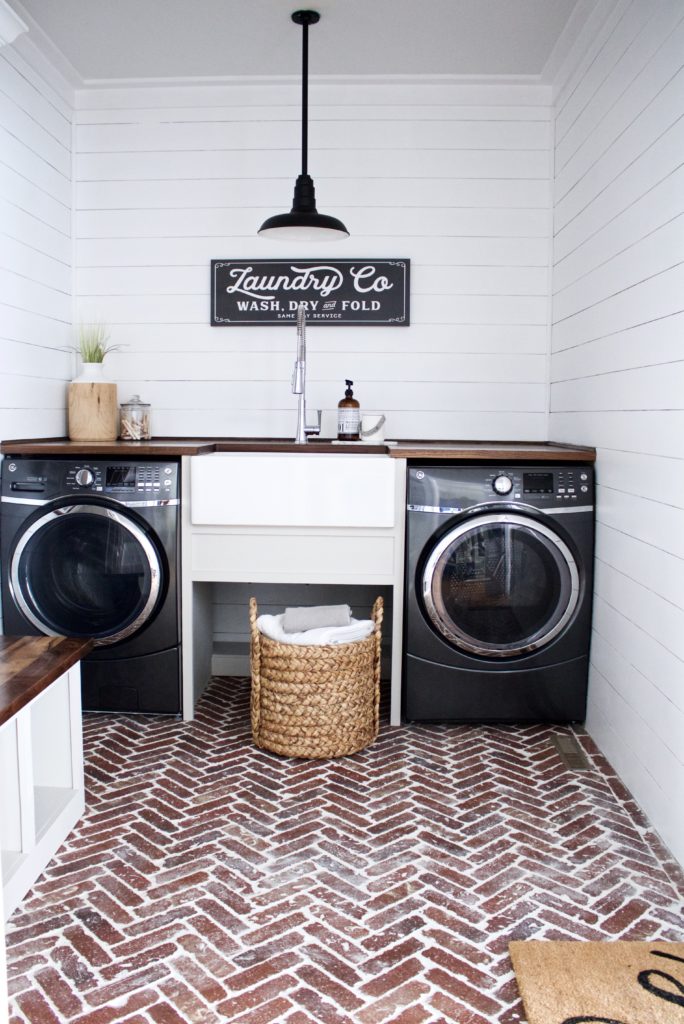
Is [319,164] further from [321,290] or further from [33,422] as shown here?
[33,422]

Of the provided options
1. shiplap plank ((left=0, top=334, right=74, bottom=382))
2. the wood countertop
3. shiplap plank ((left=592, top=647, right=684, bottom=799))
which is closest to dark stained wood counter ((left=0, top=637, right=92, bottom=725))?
the wood countertop

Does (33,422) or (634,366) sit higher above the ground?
(634,366)

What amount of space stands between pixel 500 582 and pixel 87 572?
149cm

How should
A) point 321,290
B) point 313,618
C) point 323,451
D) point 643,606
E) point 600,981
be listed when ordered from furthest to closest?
point 321,290, point 323,451, point 313,618, point 643,606, point 600,981

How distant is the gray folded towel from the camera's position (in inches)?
117

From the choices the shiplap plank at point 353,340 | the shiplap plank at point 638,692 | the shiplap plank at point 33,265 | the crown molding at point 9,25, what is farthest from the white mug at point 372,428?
the crown molding at point 9,25

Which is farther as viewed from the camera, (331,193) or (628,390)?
(331,193)

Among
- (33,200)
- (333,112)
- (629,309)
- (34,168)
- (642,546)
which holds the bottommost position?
(642,546)

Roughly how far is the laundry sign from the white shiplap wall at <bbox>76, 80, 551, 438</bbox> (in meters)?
0.06

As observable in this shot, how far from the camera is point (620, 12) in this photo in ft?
9.05

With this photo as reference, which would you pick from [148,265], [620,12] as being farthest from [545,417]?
[148,265]

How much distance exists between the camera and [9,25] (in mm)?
2842

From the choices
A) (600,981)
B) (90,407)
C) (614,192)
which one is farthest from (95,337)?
(600,981)

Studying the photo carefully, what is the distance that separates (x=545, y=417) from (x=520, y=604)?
1123mm
